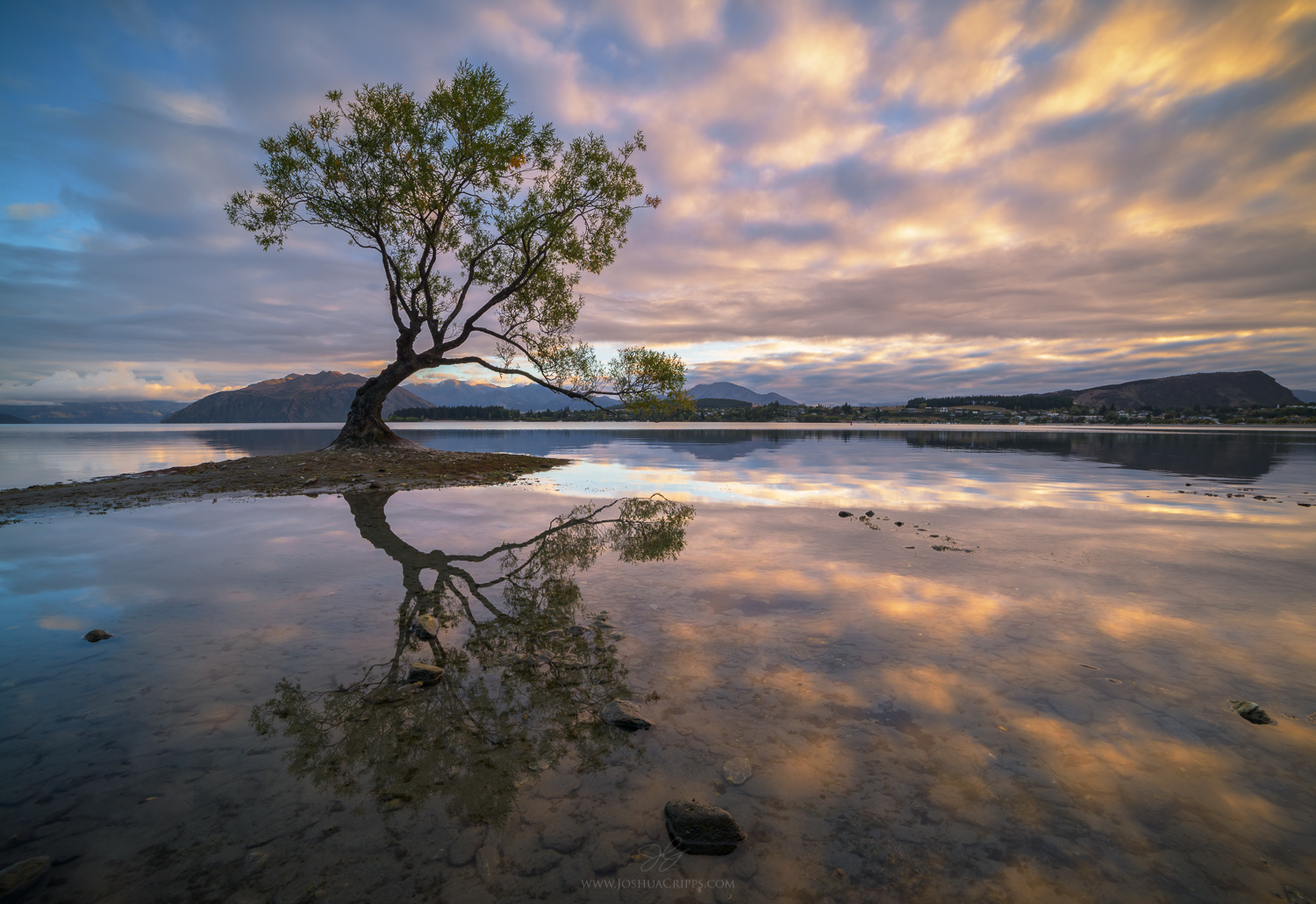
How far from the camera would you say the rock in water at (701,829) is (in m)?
3.86

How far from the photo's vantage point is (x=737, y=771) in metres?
4.72

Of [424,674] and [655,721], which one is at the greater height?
[424,674]

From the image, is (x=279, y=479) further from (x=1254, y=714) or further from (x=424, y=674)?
(x=1254, y=714)

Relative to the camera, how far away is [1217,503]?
19453 mm

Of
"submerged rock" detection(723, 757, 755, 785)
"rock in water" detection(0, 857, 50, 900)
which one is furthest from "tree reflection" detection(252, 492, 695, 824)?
"rock in water" detection(0, 857, 50, 900)

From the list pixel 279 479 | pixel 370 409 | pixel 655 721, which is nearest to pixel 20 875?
pixel 655 721

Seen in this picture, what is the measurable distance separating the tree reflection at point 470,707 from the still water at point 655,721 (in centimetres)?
4

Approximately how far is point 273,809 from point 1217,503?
28.4 metres

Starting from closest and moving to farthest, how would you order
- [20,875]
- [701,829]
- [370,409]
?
[20,875] → [701,829] → [370,409]

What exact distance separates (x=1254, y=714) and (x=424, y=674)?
9189 mm

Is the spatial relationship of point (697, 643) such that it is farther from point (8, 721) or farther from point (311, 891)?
point (8, 721)

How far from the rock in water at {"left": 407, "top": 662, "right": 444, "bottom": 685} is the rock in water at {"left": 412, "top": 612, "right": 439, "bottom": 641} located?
106cm

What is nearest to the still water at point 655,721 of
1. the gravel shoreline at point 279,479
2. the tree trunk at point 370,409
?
the gravel shoreline at point 279,479

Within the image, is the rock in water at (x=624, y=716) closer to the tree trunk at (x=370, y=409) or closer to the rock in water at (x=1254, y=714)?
the rock in water at (x=1254, y=714)
